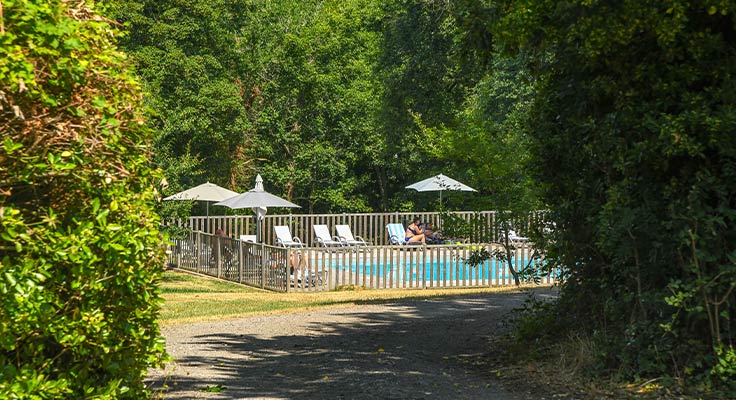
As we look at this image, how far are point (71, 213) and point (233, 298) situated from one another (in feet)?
44.2

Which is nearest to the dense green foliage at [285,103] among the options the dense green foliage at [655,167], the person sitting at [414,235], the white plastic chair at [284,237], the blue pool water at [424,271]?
the person sitting at [414,235]

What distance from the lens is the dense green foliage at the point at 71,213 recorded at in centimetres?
460

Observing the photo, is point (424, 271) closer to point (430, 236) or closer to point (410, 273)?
point (410, 273)

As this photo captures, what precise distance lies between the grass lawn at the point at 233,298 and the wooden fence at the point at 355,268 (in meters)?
0.42

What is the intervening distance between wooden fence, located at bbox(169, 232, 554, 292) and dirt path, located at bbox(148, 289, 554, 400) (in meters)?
5.73

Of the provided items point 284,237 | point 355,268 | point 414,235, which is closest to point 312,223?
point 284,237

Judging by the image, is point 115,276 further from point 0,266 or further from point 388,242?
point 388,242

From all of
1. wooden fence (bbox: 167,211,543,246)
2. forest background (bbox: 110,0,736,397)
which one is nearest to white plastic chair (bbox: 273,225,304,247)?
wooden fence (bbox: 167,211,543,246)

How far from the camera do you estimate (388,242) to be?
3073 centimetres

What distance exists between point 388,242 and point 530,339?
2068cm

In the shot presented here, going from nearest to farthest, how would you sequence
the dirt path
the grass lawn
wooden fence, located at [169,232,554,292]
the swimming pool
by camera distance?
the dirt path → the grass lawn → wooden fence, located at [169,232,554,292] → the swimming pool

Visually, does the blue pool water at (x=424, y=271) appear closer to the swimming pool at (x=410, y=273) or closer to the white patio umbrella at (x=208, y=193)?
the swimming pool at (x=410, y=273)

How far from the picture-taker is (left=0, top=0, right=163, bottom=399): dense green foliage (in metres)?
4.60

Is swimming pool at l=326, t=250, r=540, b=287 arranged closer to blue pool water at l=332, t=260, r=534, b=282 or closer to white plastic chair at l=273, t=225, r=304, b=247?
blue pool water at l=332, t=260, r=534, b=282
